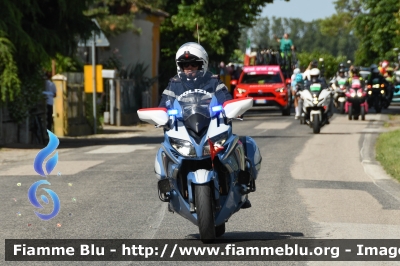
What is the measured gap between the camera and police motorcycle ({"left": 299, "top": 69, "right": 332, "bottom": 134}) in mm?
25406

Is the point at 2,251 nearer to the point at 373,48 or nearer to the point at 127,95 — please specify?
the point at 127,95

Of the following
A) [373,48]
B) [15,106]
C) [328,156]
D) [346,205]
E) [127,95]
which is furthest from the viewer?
[373,48]

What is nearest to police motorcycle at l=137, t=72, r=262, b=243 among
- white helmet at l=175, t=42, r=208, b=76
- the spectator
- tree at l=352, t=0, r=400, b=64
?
white helmet at l=175, t=42, r=208, b=76

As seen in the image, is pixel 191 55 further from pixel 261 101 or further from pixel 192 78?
pixel 261 101

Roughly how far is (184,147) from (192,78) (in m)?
0.75

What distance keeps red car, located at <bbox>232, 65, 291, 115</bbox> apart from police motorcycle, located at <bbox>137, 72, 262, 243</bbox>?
92.3 ft

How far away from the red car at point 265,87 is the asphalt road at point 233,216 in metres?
15.6

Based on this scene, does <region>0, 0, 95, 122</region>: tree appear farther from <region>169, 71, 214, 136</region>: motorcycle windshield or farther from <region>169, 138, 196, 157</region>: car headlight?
<region>169, 138, 196, 157</region>: car headlight

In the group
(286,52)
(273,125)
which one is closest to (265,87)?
(273,125)

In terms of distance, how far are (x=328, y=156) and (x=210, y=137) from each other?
35.9 feet

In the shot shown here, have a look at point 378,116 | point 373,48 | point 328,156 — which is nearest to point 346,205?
point 328,156

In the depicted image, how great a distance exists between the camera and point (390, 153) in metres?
18.4

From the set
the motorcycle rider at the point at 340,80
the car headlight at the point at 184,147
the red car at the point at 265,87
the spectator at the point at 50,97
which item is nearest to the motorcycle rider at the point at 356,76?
the motorcycle rider at the point at 340,80

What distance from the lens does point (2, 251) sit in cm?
813
